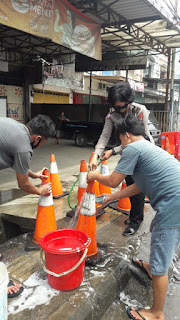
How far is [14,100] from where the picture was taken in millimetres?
16391

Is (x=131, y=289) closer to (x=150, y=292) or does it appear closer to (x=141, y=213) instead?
(x=150, y=292)

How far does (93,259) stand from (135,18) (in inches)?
383

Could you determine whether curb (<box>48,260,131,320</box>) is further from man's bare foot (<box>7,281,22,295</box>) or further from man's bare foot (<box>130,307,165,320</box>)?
man's bare foot (<box>7,281,22,295</box>)

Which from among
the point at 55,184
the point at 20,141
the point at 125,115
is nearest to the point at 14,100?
the point at 55,184

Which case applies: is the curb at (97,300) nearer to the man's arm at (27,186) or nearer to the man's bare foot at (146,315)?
the man's bare foot at (146,315)

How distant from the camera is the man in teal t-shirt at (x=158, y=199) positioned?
2075mm

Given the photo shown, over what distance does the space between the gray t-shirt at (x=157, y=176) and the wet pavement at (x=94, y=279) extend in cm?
90

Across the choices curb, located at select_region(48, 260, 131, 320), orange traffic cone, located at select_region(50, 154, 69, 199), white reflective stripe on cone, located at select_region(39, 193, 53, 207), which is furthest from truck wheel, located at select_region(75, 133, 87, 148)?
curb, located at select_region(48, 260, 131, 320)

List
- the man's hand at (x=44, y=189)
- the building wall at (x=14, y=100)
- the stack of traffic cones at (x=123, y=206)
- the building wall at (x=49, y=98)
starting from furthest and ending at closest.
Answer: the building wall at (x=49, y=98)
the building wall at (x=14, y=100)
the stack of traffic cones at (x=123, y=206)
the man's hand at (x=44, y=189)

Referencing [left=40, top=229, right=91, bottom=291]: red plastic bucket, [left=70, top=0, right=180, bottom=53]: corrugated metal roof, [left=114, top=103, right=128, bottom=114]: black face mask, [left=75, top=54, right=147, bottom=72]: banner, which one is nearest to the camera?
[left=40, top=229, right=91, bottom=291]: red plastic bucket

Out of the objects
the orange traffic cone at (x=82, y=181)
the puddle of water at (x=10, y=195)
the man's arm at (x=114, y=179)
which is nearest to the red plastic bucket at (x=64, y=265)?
the man's arm at (x=114, y=179)

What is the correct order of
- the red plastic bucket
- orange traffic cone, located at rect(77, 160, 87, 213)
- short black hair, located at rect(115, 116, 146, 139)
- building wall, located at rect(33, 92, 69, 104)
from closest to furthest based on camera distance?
the red plastic bucket
short black hair, located at rect(115, 116, 146, 139)
orange traffic cone, located at rect(77, 160, 87, 213)
building wall, located at rect(33, 92, 69, 104)

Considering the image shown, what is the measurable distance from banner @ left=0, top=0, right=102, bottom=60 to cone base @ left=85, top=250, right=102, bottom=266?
201 inches

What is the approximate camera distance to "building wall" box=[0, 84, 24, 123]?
15766 millimetres
